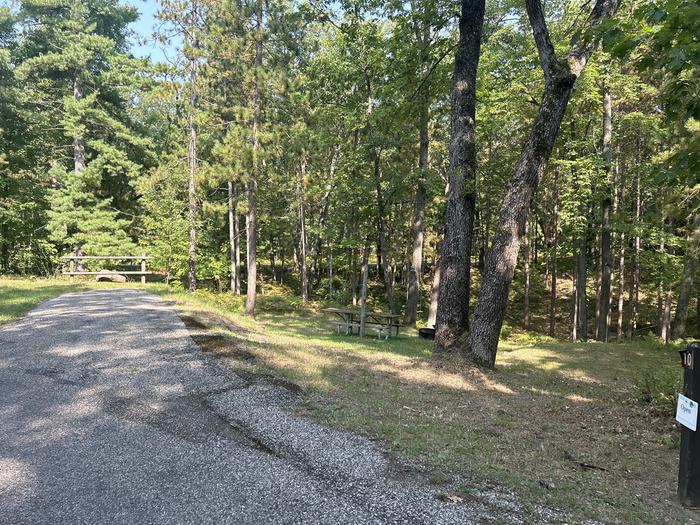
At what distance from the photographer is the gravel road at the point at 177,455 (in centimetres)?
263

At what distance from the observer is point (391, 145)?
1584cm

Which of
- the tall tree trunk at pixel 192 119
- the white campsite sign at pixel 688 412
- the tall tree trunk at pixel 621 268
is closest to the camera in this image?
the white campsite sign at pixel 688 412

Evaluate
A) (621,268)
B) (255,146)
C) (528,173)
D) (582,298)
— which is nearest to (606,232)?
(582,298)

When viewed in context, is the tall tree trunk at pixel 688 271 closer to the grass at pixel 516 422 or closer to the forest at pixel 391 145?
the forest at pixel 391 145

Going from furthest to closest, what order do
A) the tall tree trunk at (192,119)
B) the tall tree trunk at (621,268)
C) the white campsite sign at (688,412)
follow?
1. the tall tree trunk at (621,268)
2. the tall tree trunk at (192,119)
3. the white campsite sign at (688,412)

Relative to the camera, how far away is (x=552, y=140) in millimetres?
6441

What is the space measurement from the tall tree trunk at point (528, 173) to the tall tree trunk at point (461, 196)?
0.52 metres

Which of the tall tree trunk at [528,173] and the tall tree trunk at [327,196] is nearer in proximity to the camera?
the tall tree trunk at [528,173]

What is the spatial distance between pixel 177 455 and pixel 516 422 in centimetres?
326

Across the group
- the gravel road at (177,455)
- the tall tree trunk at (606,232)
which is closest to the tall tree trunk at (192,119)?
the gravel road at (177,455)

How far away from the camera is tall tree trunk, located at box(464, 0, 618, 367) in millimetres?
6270

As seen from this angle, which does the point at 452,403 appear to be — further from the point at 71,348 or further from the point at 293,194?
the point at 293,194

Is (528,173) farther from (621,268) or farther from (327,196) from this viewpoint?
(327,196)

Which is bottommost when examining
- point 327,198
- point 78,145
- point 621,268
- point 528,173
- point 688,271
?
point 621,268
